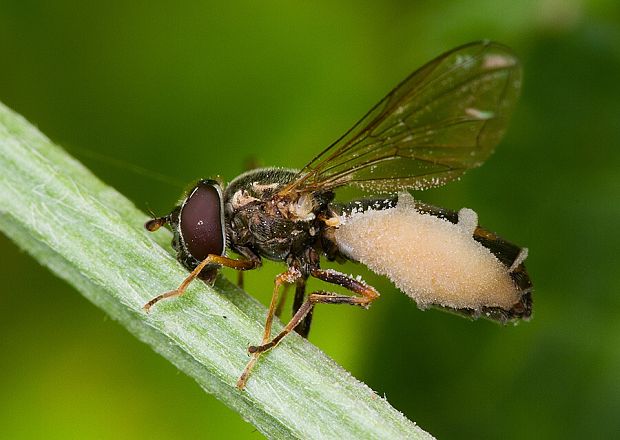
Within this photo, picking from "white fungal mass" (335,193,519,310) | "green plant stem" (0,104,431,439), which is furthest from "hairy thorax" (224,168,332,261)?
"green plant stem" (0,104,431,439)

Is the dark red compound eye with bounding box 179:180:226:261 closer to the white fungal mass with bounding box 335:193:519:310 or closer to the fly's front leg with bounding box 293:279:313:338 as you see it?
the fly's front leg with bounding box 293:279:313:338

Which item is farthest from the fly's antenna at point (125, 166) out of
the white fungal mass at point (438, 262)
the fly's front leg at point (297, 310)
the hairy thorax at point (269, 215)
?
the white fungal mass at point (438, 262)

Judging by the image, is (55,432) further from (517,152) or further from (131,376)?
(517,152)

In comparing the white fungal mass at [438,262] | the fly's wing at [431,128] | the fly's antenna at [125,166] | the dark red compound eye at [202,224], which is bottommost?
the fly's antenna at [125,166]

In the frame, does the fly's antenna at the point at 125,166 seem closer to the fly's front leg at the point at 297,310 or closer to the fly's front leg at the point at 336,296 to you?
the fly's front leg at the point at 297,310

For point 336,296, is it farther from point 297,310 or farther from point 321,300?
point 297,310

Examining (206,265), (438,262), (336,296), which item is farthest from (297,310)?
(438,262)
